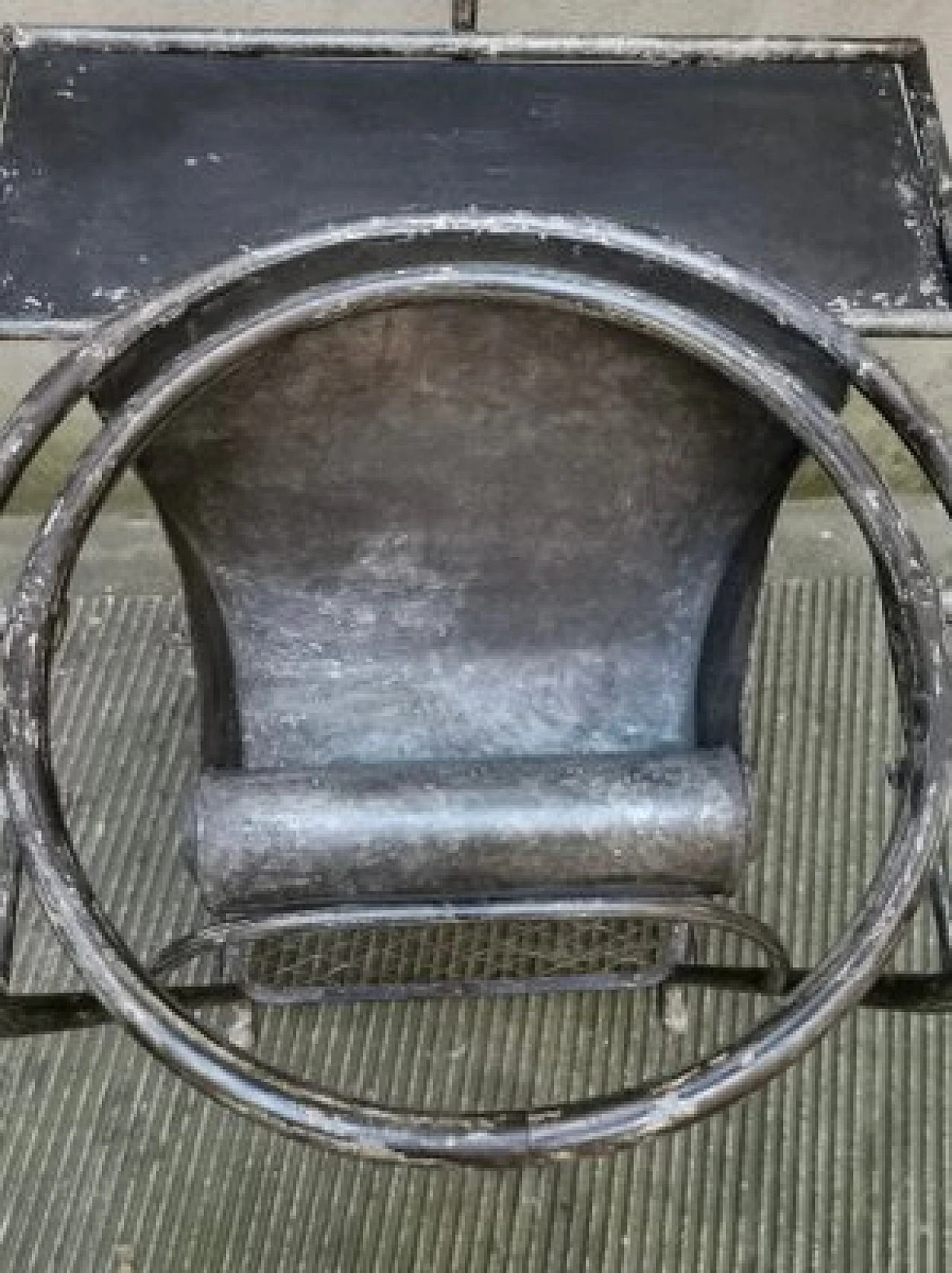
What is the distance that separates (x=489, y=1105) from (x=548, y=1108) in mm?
678

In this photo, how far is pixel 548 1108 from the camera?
87cm

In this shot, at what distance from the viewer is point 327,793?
1.10 metres

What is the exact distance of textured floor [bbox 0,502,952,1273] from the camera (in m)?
1.46

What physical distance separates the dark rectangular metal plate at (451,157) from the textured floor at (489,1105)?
0.62m

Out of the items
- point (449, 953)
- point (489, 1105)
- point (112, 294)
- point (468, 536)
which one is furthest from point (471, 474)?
point (489, 1105)

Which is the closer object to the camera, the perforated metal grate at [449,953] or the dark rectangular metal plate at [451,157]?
the dark rectangular metal plate at [451,157]

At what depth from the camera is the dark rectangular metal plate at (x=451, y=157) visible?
1.22 meters

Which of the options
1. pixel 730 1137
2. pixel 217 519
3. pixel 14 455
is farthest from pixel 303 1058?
pixel 14 455

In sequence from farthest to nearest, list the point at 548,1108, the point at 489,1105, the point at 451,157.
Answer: the point at 489,1105
the point at 451,157
the point at 548,1108

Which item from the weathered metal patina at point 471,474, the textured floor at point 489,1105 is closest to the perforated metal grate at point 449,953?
the weathered metal patina at point 471,474

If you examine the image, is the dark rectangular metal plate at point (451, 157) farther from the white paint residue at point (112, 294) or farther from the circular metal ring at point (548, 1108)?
the circular metal ring at point (548, 1108)

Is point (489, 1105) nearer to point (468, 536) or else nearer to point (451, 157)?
point (468, 536)

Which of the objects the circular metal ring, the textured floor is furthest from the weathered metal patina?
the textured floor

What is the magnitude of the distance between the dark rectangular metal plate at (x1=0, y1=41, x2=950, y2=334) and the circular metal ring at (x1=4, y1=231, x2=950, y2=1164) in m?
0.28
